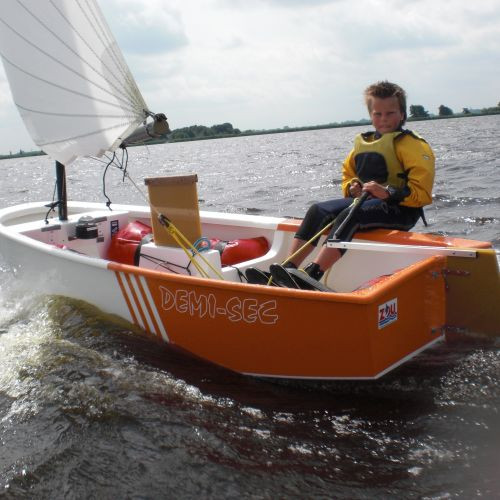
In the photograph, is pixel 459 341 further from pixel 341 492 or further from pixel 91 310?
pixel 91 310

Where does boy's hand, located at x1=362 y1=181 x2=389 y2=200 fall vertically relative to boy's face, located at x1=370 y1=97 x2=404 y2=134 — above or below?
below

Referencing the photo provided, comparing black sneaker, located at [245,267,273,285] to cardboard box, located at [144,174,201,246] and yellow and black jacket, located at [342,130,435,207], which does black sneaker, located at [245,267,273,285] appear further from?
yellow and black jacket, located at [342,130,435,207]

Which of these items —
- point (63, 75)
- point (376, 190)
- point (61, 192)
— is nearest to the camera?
point (376, 190)

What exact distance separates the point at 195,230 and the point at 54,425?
1626mm

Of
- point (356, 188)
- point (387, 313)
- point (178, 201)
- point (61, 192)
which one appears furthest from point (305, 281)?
point (61, 192)

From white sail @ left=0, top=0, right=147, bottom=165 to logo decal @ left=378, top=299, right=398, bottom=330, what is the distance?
2.38 meters

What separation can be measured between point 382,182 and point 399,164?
0.53 ft

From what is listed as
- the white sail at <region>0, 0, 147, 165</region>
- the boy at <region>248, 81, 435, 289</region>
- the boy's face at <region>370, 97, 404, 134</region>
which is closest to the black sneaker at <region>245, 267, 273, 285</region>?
the boy at <region>248, 81, 435, 289</region>

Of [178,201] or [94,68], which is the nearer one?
[178,201]

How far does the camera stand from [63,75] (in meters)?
4.31

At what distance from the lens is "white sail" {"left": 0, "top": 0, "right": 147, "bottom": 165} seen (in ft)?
14.0

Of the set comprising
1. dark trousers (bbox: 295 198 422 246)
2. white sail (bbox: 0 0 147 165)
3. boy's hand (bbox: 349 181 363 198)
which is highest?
white sail (bbox: 0 0 147 165)

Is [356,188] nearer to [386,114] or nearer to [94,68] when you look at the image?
[386,114]

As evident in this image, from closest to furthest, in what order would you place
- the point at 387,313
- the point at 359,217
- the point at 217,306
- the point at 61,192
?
the point at 387,313 → the point at 217,306 → the point at 359,217 → the point at 61,192
